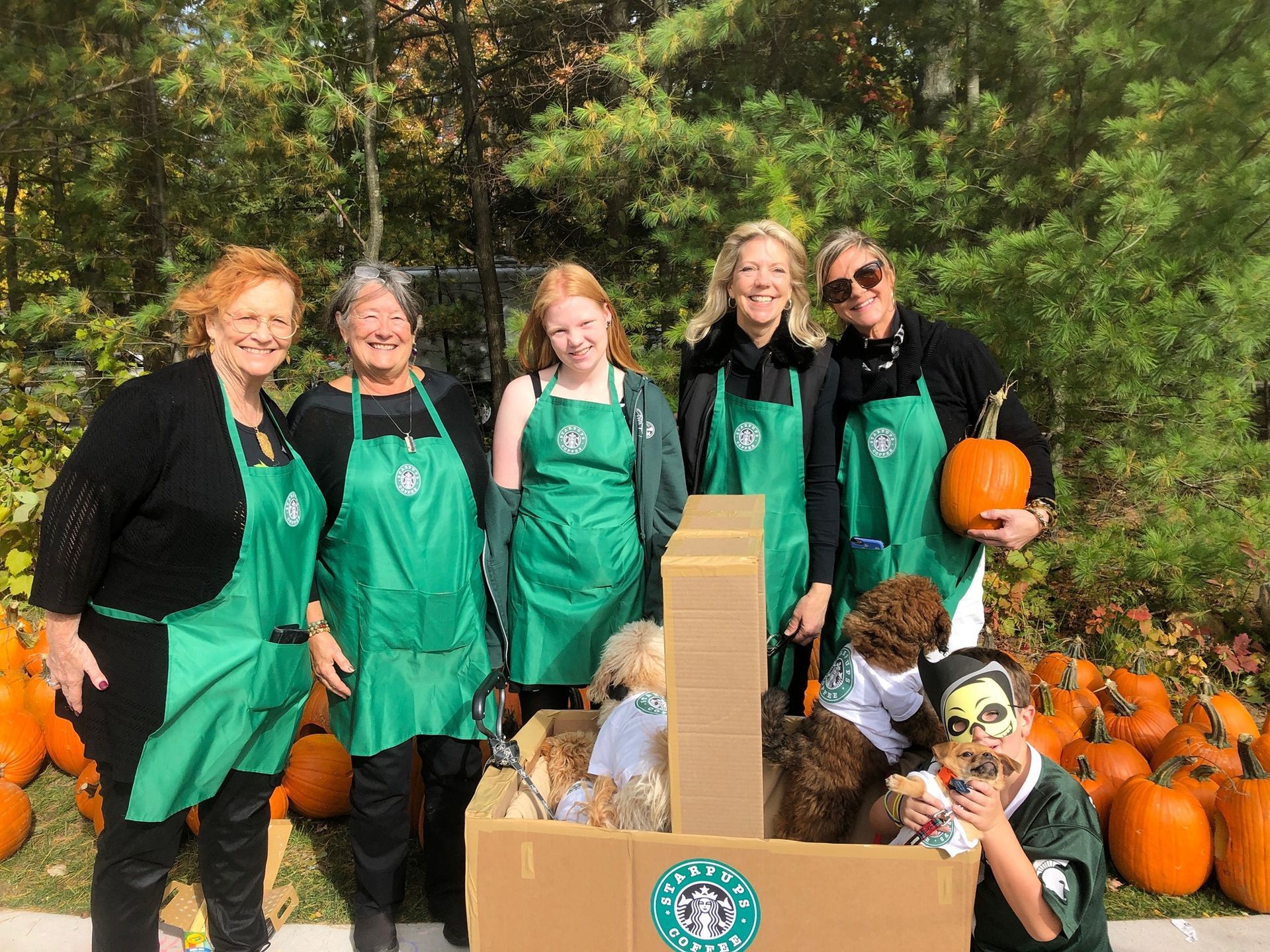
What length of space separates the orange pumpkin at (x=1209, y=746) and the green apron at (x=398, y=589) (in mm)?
2513

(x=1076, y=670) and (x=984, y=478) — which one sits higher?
(x=984, y=478)

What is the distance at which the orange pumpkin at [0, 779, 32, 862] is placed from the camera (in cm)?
329

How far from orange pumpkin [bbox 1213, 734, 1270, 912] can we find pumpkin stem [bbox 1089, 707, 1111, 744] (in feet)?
1.36

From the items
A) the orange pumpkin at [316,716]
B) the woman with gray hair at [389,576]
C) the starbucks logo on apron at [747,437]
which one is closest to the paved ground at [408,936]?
the woman with gray hair at [389,576]

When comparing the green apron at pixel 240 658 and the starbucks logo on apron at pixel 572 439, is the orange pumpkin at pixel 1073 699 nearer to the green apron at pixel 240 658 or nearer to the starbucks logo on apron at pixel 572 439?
the starbucks logo on apron at pixel 572 439

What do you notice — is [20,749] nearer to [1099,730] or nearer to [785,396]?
[785,396]

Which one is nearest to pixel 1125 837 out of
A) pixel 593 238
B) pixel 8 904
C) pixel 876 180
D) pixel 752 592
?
pixel 752 592

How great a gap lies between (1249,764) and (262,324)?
3.29m

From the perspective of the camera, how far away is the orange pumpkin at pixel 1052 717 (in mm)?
3299

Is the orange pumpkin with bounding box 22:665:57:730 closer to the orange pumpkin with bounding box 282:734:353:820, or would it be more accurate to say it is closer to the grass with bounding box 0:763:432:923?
the grass with bounding box 0:763:432:923

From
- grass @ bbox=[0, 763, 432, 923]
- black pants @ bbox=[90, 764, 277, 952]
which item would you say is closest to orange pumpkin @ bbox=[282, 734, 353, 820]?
grass @ bbox=[0, 763, 432, 923]

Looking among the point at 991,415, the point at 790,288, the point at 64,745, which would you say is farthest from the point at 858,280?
the point at 64,745

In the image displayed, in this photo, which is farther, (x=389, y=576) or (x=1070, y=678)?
(x=1070, y=678)

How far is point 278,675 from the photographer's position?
2.40m
